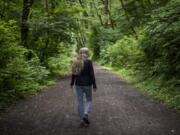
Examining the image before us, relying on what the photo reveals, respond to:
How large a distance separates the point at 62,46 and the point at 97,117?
17.3 metres

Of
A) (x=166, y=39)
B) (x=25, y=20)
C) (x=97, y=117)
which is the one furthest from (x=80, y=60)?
(x=25, y=20)

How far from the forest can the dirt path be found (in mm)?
1082

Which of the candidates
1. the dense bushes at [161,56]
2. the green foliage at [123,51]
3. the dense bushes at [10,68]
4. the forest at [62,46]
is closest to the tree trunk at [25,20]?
the forest at [62,46]

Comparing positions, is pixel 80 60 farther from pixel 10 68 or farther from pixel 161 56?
pixel 161 56

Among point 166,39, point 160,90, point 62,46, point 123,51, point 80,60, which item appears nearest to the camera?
point 80,60

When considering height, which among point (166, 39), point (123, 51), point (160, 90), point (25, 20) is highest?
point (25, 20)

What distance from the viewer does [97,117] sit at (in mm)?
9914

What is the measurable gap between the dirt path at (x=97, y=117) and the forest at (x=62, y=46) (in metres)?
1.08

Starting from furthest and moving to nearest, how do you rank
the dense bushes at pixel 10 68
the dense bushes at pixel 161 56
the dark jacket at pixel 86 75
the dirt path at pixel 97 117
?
1. the dense bushes at pixel 161 56
2. the dense bushes at pixel 10 68
3. the dark jacket at pixel 86 75
4. the dirt path at pixel 97 117

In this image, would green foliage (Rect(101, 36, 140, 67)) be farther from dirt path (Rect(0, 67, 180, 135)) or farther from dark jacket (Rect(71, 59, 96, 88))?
dark jacket (Rect(71, 59, 96, 88))

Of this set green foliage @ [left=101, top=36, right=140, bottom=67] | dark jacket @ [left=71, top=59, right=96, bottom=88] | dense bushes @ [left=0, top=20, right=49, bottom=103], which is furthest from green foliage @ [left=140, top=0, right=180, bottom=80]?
green foliage @ [left=101, top=36, right=140, bottom=67]

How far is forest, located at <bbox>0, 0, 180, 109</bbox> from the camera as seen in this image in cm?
1246

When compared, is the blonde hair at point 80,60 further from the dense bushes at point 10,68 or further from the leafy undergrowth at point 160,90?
the leafy undergrowth at point 160,90

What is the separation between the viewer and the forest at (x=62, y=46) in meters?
12.5
